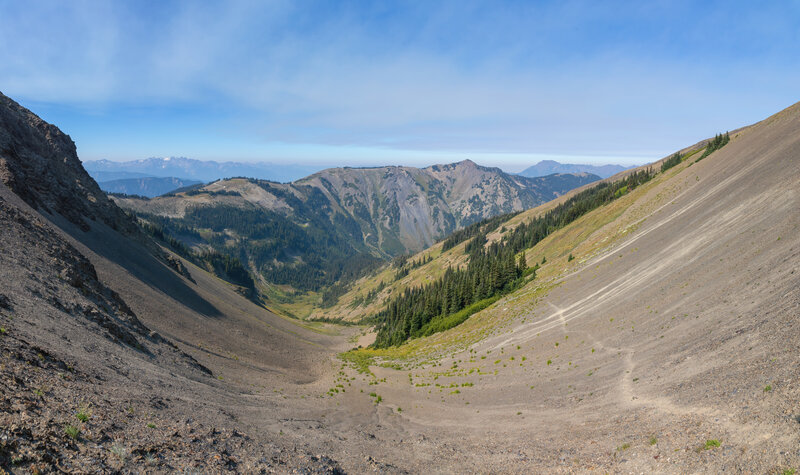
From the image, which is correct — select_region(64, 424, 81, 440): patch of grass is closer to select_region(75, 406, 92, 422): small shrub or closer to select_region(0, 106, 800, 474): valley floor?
select_region(0, 106, 800, 474): valley floor

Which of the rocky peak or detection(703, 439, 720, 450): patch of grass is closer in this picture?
detection(703, 439, 720, 450): patch of grass

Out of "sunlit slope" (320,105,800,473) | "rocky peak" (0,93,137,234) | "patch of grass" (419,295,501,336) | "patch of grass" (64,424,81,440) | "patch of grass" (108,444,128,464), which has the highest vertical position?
"rocky peak" (0,93,137,234)

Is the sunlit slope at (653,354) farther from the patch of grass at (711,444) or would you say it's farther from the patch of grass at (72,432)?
Answer: the patch of grass at (72,432)

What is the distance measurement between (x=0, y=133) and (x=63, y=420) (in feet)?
231

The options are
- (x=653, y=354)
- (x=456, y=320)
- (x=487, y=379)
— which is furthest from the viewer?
(x=456, y=320)

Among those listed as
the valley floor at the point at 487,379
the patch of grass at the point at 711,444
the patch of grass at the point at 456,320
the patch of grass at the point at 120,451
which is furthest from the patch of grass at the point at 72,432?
the patch of grass at the point at 456,320

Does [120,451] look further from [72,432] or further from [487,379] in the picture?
[487,379]

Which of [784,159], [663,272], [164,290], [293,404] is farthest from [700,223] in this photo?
[164,290]

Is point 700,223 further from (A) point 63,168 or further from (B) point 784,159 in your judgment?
(A) point 63,168

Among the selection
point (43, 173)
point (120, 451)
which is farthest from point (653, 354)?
point (43, 173)

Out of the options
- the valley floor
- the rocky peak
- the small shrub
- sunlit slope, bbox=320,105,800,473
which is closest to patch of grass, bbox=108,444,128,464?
the valley floor

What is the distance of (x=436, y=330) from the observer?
70750mm

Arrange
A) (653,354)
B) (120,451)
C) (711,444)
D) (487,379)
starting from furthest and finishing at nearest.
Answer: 1. (487,379)
2. (653,354)
3. (711,444)
4. (120,451)

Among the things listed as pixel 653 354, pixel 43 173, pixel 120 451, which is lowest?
pixel 653 354
